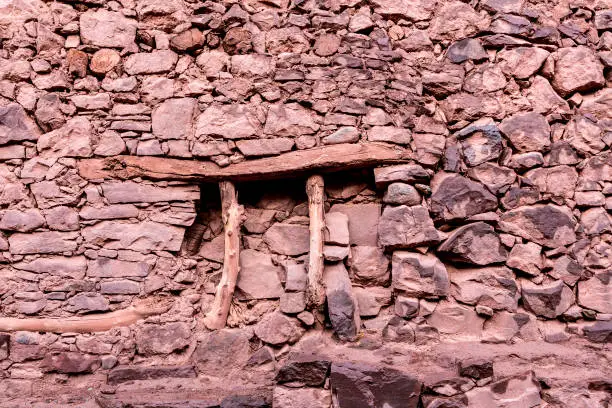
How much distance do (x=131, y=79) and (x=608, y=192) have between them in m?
3.93

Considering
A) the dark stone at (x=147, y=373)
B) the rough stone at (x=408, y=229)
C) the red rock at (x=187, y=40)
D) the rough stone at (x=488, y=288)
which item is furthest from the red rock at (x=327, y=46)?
the dark stone at (x=147, y=373)

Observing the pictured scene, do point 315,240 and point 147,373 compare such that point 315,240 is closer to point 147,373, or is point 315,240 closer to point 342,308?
point 342,308

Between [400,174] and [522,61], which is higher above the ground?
[522,61]

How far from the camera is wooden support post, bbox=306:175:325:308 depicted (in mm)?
3273

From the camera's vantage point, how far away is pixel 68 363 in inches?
127

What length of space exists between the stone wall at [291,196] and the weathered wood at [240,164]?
57 mm

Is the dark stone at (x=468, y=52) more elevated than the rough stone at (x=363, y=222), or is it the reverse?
the dark stone at (x=468, y=52)

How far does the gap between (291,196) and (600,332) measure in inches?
103

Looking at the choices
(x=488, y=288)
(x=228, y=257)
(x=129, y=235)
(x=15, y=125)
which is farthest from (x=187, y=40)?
(x=488, y=288)

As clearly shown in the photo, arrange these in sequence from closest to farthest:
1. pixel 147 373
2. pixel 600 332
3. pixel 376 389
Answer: pixel 376 389, pixel 147 373, pixel 600 332

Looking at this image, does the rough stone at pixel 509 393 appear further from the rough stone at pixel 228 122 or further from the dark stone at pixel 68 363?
the dark stone at pixel 68 363

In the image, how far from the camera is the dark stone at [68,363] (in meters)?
3.22

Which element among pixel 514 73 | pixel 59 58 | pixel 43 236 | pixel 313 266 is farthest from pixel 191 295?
pixel 514 73

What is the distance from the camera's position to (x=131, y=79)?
347cm
